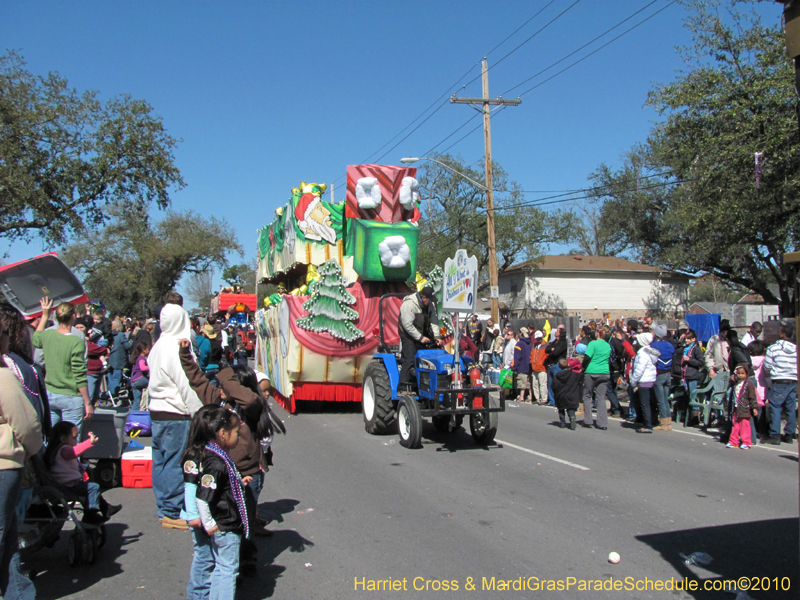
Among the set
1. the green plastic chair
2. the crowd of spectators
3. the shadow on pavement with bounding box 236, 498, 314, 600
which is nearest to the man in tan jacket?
the shadow on pavement with bounding box 236, 498, 314, 600

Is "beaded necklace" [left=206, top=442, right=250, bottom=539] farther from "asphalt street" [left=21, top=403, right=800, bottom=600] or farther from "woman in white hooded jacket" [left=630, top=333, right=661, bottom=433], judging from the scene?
"woman in white hooded jacket" [left=630, top=333, right=661, bottom=433]

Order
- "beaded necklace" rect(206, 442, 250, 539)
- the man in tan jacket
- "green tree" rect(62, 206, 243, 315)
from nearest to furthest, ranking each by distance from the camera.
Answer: the man in tan jacket < "beaded necklace" rect(206, 442, 250, 539) < "green tree" rect(62, 206, 243, 315)

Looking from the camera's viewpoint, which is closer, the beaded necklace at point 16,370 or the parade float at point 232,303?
the beaded necklace at point 16,370

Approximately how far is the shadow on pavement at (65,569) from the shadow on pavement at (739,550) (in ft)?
13.9

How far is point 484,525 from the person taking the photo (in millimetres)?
5664

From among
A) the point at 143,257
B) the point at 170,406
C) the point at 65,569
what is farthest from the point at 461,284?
the point at 143,257

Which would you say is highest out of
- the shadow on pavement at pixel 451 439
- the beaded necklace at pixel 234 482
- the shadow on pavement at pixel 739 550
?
the beaded necklace at pixel 234 482

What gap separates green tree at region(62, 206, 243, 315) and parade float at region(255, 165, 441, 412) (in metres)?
31.5

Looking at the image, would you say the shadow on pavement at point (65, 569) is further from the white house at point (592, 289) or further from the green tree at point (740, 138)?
the white house at point (592, 289)

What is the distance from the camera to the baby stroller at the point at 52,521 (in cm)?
446

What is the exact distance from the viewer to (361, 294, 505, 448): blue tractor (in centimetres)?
873

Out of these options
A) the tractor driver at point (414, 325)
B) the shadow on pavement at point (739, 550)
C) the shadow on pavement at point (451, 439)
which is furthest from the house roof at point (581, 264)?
the shadow on pavement at point (739, 550)

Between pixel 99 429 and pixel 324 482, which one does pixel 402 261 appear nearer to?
pixel 324 482

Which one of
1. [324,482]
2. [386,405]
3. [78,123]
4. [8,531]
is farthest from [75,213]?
[8,531]
